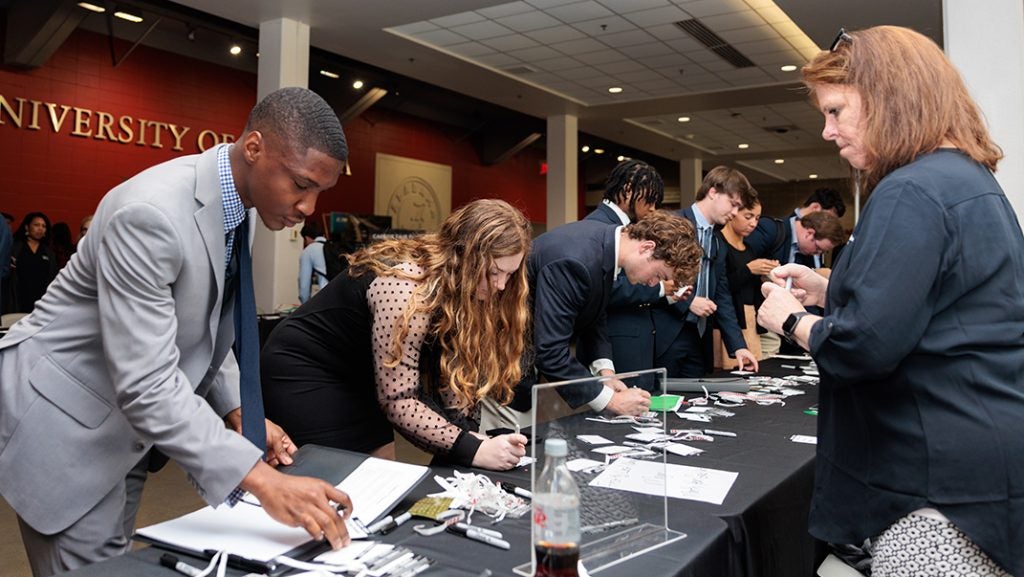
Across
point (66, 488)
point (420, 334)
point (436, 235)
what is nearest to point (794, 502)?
point (420, 334)

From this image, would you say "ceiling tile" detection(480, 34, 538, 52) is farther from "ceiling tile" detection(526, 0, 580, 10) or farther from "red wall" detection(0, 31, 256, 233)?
"red wall" detection(0, 31, 256, 233)

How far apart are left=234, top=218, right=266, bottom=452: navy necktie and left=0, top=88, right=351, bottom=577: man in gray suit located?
0.26 feet

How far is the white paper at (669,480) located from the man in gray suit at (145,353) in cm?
48

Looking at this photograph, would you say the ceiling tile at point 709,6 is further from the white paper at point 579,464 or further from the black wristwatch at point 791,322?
the white paper at point 579,464

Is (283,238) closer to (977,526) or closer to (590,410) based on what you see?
(590,410)

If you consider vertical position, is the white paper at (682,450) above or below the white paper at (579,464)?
below

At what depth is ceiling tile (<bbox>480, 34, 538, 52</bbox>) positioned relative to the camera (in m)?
7.33

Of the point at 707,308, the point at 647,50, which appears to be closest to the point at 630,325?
the point at 707,308

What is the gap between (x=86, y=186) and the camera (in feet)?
24.5

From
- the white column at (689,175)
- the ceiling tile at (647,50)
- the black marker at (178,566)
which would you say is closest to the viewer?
the black marker at (178,566)

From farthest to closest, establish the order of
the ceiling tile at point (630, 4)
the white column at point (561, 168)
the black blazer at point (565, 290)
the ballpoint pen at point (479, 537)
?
the white column at point (561, 168), the ceiling tile at point (630, 4), the black blazer at point (565, 290), the ballpoint pen at point (479, 537)

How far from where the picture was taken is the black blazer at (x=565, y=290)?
92.0 inches

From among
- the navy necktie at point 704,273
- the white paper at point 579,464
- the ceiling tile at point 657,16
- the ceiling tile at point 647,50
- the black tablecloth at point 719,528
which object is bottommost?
the black tablecloth at point 719,528

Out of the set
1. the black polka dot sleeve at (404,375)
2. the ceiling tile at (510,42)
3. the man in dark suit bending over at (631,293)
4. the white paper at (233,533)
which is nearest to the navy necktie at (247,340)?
the white paper at (233,533)
